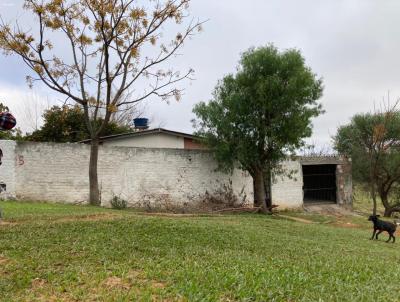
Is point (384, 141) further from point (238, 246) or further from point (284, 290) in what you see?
point (284, 290)

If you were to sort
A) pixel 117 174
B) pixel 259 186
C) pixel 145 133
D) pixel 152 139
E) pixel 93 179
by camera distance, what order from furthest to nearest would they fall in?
pixel 152 139
pixel 145 133
pixel 259 186
pixel 117 174
pixel 93 179

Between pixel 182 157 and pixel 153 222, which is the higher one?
pixel 182 157

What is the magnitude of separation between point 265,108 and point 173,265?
12.1m

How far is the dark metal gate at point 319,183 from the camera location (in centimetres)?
2512

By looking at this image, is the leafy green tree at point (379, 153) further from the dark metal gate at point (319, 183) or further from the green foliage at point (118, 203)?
the green foliage at point (118, 203)

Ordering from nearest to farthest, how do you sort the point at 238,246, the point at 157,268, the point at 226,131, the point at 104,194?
the point at 157,268 < the point at 238,246 < the point at 104,194 < the point at 226,131

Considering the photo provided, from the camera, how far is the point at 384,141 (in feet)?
82.7

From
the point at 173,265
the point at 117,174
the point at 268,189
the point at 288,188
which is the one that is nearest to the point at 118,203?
the point at 117,174

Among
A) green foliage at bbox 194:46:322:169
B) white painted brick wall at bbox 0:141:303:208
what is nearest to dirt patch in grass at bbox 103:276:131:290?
white painted brick wall at bbox 0:141:303:208

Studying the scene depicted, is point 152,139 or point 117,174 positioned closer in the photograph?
point 117,174

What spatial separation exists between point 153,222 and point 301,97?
10094mm

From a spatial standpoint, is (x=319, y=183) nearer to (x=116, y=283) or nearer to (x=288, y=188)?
(x=288, y=188)

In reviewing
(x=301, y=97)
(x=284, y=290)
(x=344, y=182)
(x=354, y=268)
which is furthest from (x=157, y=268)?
(x=344, y=182)

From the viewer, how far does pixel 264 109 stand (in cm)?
1739
